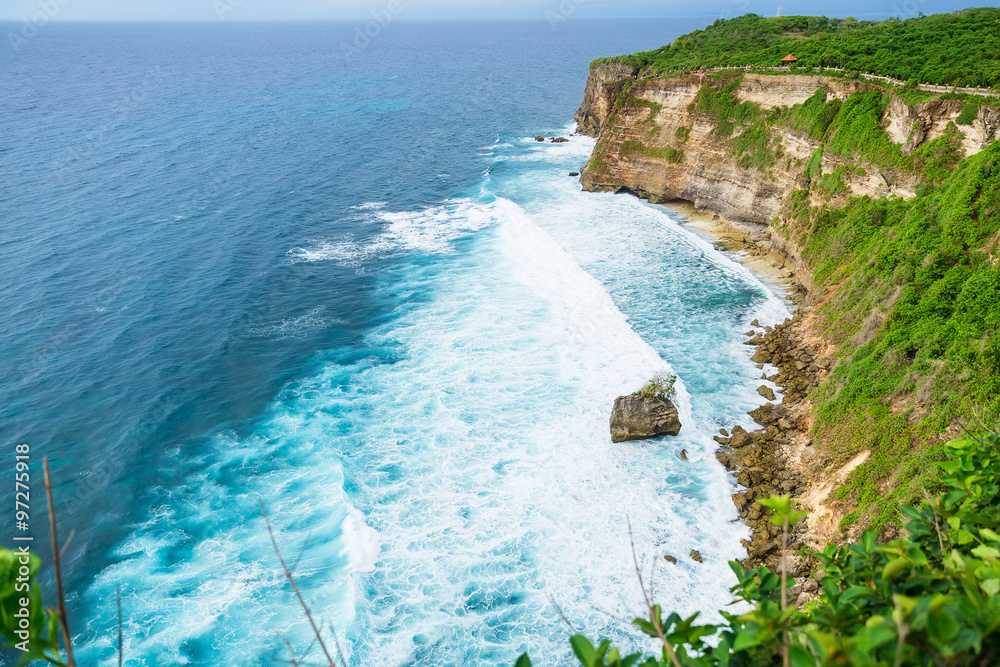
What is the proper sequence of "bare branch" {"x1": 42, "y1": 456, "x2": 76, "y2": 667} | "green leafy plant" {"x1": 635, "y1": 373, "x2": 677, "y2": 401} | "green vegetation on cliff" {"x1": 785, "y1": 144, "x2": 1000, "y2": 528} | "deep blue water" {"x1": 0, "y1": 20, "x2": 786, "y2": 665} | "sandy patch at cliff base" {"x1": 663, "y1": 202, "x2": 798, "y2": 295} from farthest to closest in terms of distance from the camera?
1. "sandy patch at cliff base" {"x1": 663, "y1": 202, "x2": 798, "y2": 295}
2. "green leafy plant" {"x1": 635, "y1": 373, "x2": 677, "y2": 401}
3. "deep blue water" {"x1": 0, "y1": 20, "x2": 786, "y2": 665}
4. "green vegetation on cliff" {"x1": 785, "y1": 144, "x2": 1000, "y2": 528}
5. "bare branch" {"x1": 42, "y1": 456, "x2": 76, "y2": 667}

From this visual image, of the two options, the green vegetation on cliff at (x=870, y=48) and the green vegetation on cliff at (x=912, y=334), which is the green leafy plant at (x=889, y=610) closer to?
the green vegetation on cliff at (x=912, y=334)

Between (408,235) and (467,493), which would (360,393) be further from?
(408,235)

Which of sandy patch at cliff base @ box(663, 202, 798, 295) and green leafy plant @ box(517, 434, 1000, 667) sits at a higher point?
green leafy plant @ box(517, 434, 1000, 667)

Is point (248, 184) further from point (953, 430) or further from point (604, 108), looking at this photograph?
point (953, 430)

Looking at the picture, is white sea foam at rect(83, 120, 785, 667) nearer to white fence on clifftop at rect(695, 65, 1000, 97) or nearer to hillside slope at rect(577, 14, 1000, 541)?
hillside slope at rect(577, 14, 1000, 541)

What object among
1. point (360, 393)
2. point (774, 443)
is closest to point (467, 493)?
point (360, 393)

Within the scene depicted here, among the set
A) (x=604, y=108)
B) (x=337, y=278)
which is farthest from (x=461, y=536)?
(x=604, y=108)

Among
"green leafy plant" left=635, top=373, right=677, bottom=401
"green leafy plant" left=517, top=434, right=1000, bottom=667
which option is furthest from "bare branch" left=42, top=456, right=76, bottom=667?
"green leafy plant" left=635, top=373, right=677, bottom=401
